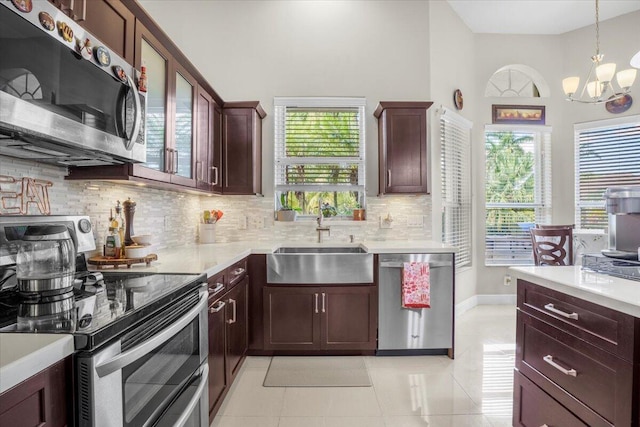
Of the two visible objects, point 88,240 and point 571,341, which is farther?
point 88,240

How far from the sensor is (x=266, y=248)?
9.83 feet

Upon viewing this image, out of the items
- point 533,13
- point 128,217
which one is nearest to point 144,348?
point 128,217

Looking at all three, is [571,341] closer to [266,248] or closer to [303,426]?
[303,426]

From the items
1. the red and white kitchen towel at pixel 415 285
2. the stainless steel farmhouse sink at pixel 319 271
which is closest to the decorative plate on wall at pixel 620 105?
the red and white kitchen towel at pixel 415 285

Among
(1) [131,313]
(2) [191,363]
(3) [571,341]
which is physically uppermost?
(1) [131,313]

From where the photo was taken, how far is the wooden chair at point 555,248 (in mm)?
3412

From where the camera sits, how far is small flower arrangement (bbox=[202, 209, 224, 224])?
3457mm

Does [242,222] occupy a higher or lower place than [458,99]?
lower

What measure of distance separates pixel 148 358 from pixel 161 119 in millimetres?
1463

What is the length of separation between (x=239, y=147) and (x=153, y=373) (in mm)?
2424

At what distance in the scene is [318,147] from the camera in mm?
3668

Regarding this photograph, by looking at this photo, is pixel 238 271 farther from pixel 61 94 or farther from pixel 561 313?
pixel 561 313

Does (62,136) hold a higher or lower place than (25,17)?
lower

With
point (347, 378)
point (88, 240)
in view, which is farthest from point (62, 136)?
point (347, 378)
